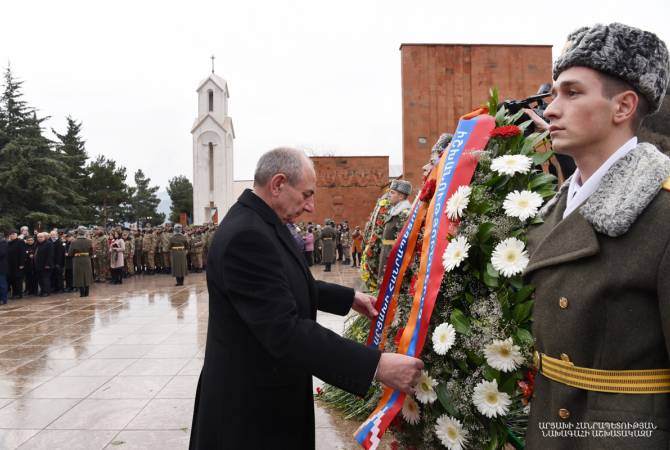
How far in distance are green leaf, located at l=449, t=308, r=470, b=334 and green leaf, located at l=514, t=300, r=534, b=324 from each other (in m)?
0.20

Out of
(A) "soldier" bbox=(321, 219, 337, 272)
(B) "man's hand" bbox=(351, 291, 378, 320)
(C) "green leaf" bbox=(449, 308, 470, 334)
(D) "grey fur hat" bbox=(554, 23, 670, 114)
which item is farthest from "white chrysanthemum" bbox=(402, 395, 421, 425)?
(A) "soldier" bbox=(321, 219, 337, 272)

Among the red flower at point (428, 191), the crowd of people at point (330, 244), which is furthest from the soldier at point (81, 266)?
the red flower at point (428, 191)

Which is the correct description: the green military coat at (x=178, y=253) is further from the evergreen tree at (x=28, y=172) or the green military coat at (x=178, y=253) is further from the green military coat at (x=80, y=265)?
the evergreen tree at (x=28, y=172)

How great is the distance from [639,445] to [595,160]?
0.78 meters

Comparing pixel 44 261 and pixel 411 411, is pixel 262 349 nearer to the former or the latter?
pixel 411 411

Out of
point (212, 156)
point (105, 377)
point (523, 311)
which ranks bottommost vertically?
point (105, 377)

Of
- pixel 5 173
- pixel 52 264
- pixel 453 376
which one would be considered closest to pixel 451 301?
pixel 453 376

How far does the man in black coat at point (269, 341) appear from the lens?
197cm

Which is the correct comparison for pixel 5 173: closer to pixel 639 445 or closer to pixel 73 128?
pixel 73 128

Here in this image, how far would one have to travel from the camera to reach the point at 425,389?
197 centimetres

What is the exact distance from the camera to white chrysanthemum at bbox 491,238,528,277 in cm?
172

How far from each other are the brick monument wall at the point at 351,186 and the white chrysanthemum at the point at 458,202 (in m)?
25.2

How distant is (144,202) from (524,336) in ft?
205

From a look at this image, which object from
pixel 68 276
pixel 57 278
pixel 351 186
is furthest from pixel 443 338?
pixel 351 186
